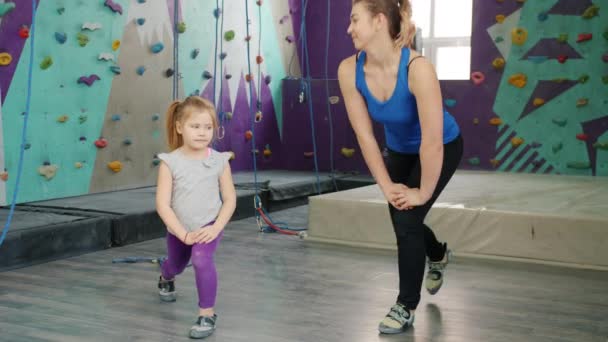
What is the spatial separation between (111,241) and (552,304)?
2.26 metres

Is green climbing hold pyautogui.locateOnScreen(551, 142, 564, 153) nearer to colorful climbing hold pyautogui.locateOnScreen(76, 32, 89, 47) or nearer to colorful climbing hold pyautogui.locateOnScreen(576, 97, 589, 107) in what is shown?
colorful climbing hold pyautogui.locateOnScreen(576, 97, 589, 107)

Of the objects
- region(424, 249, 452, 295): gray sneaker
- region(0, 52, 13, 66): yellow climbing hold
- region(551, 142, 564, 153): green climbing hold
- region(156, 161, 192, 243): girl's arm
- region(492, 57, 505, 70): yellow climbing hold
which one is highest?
region(0, 52, 13, 66): yellow climbing hold

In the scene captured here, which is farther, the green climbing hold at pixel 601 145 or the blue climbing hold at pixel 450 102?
the blue climbing hold at pixel 450 102

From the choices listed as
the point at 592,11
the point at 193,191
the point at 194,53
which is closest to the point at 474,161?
the point at 592,11

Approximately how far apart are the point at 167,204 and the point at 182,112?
31 centimetres

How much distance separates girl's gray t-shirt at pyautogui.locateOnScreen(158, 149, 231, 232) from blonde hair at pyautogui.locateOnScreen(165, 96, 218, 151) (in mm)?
114

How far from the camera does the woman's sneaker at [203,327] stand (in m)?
2.22

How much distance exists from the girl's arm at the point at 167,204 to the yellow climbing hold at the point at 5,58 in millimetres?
2104

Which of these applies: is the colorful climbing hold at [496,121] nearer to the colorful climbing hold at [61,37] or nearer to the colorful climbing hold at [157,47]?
the colorful climbing hold at [157,47]

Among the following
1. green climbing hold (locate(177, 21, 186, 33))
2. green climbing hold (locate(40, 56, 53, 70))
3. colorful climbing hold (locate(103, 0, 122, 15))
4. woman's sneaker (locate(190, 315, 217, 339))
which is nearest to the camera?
woman's sneaker (locate(190, 315, 217, 339))

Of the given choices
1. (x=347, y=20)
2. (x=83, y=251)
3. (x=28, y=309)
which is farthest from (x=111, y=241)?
(x=347, y=20)

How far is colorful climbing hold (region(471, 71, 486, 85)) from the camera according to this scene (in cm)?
627

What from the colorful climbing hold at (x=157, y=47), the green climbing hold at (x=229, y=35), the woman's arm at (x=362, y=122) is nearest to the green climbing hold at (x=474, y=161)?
the green climbing hold at (x=229, y=35)

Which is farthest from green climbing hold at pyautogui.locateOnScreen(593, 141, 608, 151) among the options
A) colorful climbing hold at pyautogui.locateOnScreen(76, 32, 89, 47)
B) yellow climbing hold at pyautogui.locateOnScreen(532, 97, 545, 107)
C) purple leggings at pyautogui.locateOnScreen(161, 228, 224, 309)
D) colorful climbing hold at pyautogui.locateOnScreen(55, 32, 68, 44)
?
purple leggings at pyautogui.locateOnScreen(161, 228, 224, 309)
